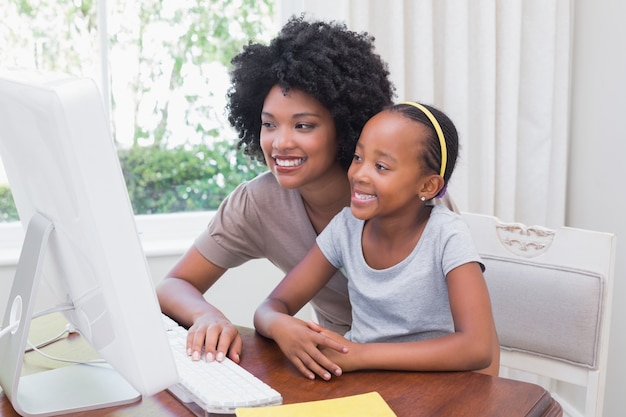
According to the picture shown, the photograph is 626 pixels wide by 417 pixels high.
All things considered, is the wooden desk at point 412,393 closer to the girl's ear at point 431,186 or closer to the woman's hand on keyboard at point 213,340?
the woman's hand on keyboard at point 213,340

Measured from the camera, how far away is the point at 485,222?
164 cm

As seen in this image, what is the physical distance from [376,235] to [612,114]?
4.03 feet

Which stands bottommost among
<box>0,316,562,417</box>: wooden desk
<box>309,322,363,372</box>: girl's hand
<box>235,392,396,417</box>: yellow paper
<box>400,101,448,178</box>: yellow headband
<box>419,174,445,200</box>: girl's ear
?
<box>0,316,562,417</box>: wooden desk

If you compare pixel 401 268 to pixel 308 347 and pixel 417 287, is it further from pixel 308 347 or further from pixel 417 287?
pixel 308 347

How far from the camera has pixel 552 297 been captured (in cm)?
155

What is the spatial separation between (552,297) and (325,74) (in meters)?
0.62

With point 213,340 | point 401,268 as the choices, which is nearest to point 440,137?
point 401,268

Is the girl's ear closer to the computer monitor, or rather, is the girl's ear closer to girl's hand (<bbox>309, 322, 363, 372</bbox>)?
girl's hand (<bbox>309, 322, 363, 372</bbox>)

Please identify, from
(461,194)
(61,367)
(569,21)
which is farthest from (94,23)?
(61,367)

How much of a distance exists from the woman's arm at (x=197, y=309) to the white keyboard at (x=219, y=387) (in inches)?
1.5

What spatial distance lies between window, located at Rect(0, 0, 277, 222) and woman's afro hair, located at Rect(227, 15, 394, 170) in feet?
3.70

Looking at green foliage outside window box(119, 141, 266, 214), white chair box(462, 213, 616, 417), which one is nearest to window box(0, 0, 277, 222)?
green foliage outside window box(119, 141, 266, 214)

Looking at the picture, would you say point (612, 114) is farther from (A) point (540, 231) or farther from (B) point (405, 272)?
(B) point (405, 272)

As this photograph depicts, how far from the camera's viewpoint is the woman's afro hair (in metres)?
1.51
